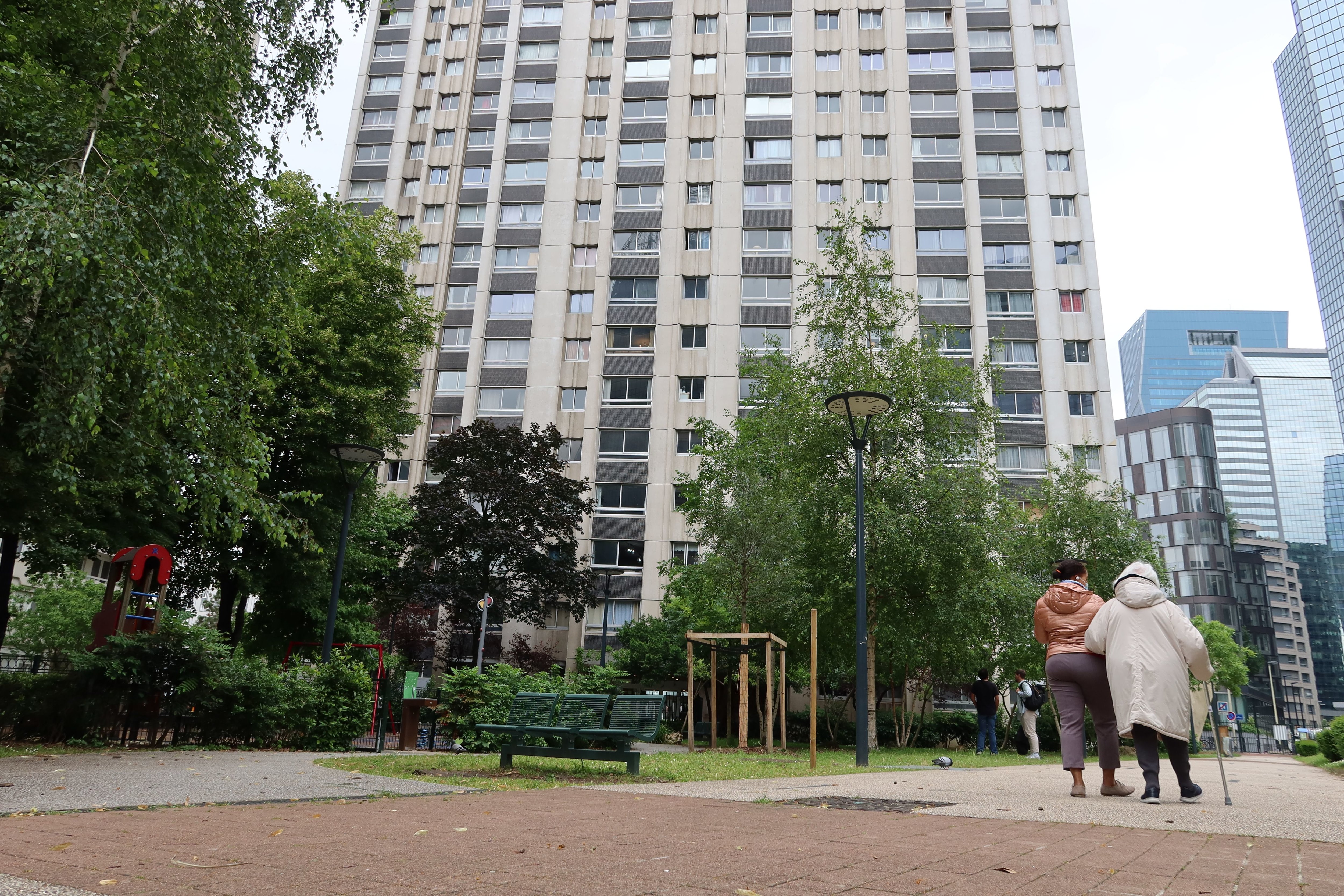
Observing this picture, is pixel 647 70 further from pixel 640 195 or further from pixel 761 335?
pixel 761 335

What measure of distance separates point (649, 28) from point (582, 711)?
45742mm

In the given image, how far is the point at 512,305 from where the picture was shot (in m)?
44.1

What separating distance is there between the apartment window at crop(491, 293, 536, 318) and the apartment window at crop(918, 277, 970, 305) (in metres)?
19.4

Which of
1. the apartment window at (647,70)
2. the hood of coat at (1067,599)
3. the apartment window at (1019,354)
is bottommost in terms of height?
the hood of coat at (1067,599)

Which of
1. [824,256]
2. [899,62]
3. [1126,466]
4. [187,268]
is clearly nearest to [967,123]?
[899,62]

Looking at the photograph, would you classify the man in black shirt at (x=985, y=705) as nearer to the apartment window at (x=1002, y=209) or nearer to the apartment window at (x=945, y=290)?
the apartment window at (x=945, y=290)

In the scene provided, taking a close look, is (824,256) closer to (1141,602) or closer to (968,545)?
(968,545)

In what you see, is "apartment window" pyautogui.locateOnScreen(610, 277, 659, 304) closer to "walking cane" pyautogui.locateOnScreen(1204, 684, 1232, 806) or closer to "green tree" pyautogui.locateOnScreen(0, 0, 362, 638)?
"green tree" pyautogui.locateOnScreen(0, 0, 362, 638)

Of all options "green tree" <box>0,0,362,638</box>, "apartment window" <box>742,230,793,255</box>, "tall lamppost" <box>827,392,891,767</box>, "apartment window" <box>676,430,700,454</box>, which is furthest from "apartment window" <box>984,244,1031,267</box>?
"green tree" <box>0,0,362,638</box>

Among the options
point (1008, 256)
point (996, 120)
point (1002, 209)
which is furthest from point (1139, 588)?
point (996, 120)

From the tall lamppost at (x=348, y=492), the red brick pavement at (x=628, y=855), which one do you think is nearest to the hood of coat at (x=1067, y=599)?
the red brick pavement at (x=628, y=855)

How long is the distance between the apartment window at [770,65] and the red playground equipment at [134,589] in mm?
39462

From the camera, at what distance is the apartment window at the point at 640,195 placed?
4425 centimetres

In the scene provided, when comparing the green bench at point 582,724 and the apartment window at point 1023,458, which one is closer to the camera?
the green bench at point 582,724
